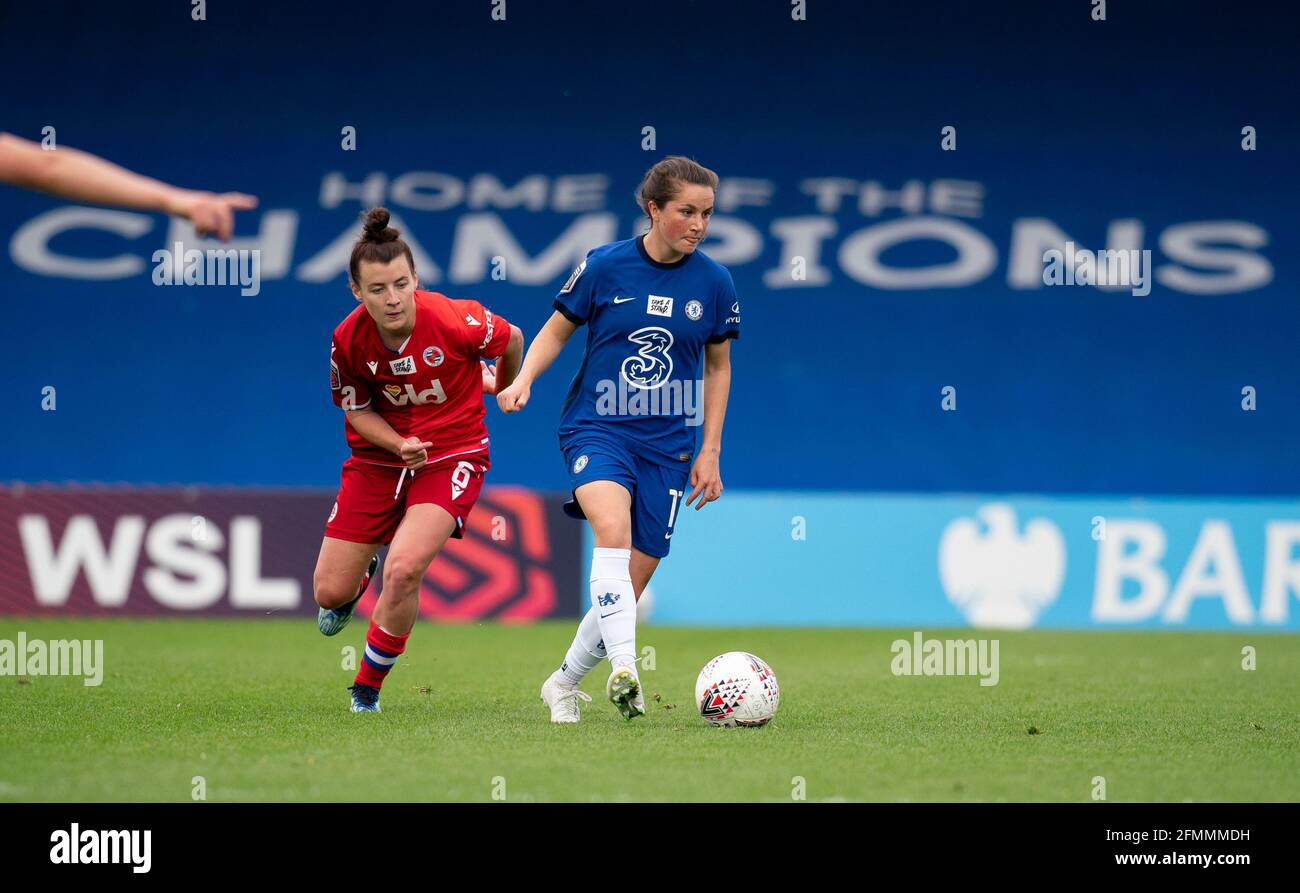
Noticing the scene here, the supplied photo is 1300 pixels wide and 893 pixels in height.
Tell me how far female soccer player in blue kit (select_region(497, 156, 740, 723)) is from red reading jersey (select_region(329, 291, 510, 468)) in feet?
1.66

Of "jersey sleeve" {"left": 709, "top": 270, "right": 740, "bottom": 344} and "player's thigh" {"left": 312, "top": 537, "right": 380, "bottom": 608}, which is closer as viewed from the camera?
"jersey sleeve" {"left": 709, "top": 270, "right": 740, "bottom": 344}

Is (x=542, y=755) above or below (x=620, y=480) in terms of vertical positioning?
below

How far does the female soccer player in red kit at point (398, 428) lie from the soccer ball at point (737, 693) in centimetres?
126

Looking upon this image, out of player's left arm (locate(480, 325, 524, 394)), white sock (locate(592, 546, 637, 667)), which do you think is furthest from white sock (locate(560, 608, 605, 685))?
player's left arm (locate(480, 325, 524, 394))

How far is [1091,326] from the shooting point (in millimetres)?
17359

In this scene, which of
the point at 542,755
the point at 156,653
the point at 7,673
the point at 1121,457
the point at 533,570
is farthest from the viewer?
the point at 1121,457

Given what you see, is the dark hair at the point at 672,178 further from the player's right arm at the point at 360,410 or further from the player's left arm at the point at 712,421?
the player's right arm at the point at 360,410

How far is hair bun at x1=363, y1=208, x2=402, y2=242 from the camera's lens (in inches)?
264

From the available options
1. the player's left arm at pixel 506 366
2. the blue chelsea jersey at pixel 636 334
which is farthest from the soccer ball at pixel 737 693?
the player's left arm at pixel 506 366

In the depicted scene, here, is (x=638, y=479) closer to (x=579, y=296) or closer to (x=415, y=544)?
(x=579, y=296)

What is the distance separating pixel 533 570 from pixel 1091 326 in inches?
283

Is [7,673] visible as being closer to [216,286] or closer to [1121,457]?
[216,286]

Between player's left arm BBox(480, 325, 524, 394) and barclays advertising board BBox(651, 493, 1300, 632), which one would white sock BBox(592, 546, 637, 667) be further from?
barclays advertising board BBox(651, 493, 1300, 632)

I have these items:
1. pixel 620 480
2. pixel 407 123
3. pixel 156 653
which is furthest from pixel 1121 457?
pixel 620 480
